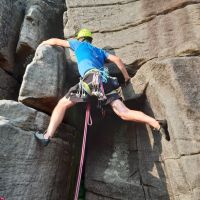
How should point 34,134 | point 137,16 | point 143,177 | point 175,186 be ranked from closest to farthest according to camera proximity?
point 175,186, point 34,134, point 143,177, point 137,16

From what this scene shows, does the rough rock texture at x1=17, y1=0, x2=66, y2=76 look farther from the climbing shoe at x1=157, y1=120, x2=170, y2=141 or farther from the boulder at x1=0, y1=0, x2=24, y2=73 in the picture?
the climbing shoe at x1=157, y1=120, x2=170, y2=141

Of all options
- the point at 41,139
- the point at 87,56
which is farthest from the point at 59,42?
the point at 41,139

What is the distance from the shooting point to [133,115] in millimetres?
5461

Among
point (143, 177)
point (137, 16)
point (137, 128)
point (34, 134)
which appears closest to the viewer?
point (34, 134)

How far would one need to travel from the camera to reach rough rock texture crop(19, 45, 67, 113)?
5.97 meters

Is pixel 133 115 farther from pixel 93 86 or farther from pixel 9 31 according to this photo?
pixel 9 31

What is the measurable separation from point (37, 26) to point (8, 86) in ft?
6.05

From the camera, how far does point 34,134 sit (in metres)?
5.69

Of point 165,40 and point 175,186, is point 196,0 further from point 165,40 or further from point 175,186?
point 175,186

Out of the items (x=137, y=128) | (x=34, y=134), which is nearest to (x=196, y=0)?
(x=137, y=128)

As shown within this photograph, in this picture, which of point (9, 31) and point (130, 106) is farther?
point (9, 31)

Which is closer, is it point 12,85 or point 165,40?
point 165,40

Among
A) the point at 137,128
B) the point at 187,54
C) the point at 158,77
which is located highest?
the point at 187,54

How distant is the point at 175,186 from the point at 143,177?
36.8 inches
